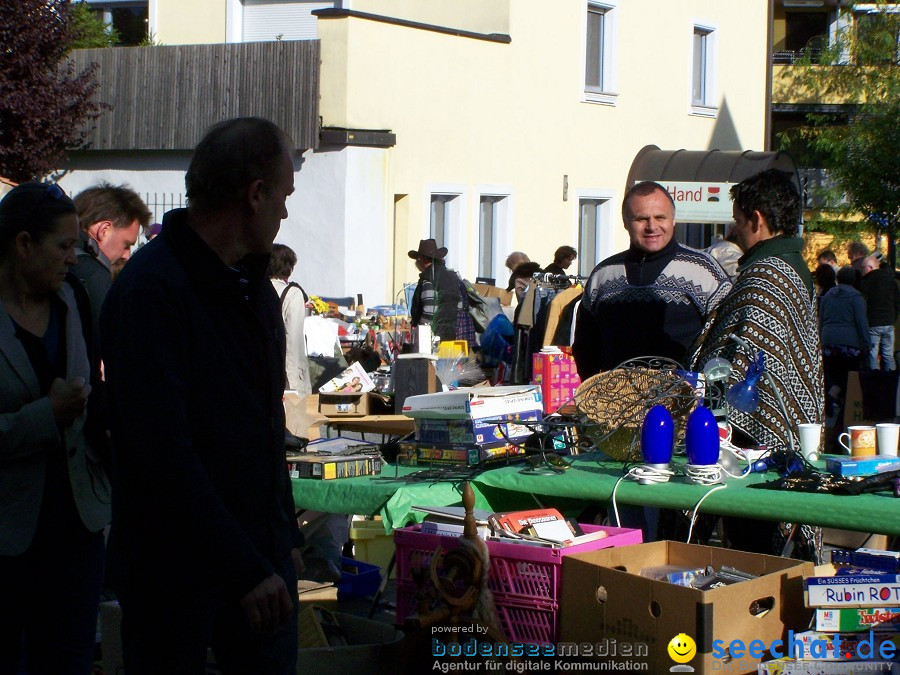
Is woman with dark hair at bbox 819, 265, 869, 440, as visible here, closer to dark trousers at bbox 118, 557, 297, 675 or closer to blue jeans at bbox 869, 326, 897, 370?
blue jeans at bbox 869, 326, 897, 370

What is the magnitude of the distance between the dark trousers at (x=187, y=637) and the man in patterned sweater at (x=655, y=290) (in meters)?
2.73

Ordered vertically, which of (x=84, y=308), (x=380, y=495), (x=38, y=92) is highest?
(x=38, y=92)

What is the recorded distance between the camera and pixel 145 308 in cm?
228

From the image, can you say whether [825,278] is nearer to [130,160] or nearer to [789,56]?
[130,160]

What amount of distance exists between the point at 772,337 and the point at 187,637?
8.37 feet

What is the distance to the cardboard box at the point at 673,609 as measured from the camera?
3.21m

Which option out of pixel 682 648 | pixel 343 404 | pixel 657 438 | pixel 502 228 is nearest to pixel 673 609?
A: pixel 682 648

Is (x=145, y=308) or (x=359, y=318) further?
(x=359, y=318)

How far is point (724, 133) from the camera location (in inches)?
853

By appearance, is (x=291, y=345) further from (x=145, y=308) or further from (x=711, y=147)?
(x=711, y=147)

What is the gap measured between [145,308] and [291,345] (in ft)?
19.7

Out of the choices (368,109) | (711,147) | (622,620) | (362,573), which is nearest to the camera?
(622,620)

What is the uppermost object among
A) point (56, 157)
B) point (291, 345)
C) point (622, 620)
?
point (56, 157)

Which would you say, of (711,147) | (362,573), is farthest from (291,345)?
(711,147)
